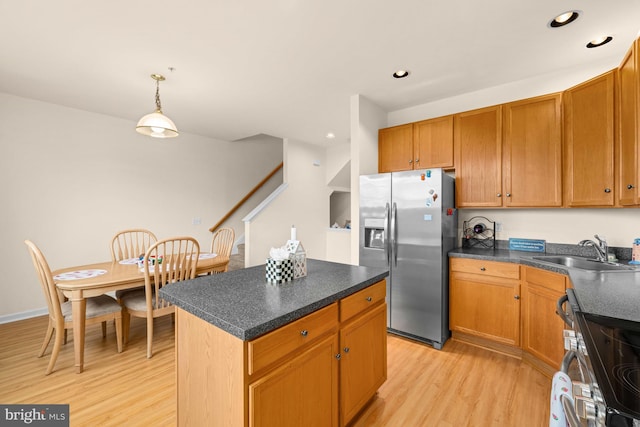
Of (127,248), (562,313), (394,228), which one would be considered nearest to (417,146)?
(394,228)

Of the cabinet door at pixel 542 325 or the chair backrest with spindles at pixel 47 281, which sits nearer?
the cabinet door at pixel 542 325

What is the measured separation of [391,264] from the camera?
9.34ft

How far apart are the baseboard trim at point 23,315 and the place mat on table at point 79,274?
156 cm

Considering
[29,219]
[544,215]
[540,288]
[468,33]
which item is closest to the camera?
[468,33]

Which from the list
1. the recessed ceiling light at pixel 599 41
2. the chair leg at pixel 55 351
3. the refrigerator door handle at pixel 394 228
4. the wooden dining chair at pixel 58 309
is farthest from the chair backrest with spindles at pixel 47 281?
the recessed ceiling light at pixel 599 41

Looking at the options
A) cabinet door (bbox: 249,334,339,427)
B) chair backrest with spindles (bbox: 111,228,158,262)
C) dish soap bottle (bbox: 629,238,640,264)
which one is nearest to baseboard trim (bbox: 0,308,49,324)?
chair backrest with spindles (bbox: 111,228,158,262)

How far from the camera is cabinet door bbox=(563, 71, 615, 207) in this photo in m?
2.06

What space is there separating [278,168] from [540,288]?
4.84 metres

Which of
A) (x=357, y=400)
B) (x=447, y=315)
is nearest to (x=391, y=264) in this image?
(x=447, y=315)

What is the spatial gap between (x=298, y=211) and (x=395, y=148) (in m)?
2.32

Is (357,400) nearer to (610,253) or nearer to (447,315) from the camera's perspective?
(447,315)

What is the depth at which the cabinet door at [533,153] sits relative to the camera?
7.88 feet

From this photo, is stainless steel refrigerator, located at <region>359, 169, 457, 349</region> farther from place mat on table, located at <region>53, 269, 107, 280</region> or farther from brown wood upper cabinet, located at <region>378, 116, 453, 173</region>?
place mat on table, located at <region>53, 269, 107, 280</region>

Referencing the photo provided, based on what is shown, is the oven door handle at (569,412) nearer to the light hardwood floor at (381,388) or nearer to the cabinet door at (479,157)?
the light hardwood floor at (381,388)
